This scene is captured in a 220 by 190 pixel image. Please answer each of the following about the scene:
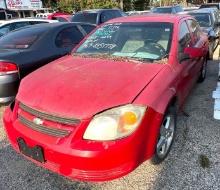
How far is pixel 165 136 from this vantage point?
Answer: 331cm

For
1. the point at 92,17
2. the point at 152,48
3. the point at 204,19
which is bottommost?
the point at 92,17

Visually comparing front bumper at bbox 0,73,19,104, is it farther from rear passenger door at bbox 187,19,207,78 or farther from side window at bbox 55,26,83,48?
rear passenger door at bbox 187,19,207,78

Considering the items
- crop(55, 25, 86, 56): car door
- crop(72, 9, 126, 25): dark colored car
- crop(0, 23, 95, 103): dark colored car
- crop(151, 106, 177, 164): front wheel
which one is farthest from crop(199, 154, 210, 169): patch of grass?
crop(72, 9, 126, 25): dark colored car

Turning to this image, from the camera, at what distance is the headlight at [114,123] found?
2529 millimetres

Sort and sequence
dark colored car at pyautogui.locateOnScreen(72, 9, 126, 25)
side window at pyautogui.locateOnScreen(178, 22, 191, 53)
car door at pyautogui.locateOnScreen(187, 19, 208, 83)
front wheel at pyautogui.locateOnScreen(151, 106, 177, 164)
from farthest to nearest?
dark colored car at pyautogui.locateOnScreen(72, 9, 126, 25), car door at pyautogui.locateOnScreen(187, 19, 208, 83), side window at pyautogui.locateOnScreen(178, 22, 191, 53), front wheel at pyautogui.locateOnScreen(151, 106, 177, 164)

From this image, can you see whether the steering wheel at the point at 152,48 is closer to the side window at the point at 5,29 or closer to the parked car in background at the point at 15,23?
the parked car in background at the point at 15,23

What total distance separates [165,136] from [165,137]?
0.01m

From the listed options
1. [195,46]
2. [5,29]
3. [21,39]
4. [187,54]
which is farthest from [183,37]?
[5,29]

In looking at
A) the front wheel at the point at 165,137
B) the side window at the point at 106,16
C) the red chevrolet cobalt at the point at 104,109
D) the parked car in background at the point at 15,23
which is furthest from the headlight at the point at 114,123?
the side window at the point at 106,16

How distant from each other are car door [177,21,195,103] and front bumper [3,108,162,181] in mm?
1268

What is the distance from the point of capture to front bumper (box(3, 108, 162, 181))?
2471 millimetres

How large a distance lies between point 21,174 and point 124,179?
113cm

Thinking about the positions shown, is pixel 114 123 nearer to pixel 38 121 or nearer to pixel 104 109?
pixel 104 109

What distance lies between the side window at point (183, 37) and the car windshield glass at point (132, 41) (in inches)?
7.9
